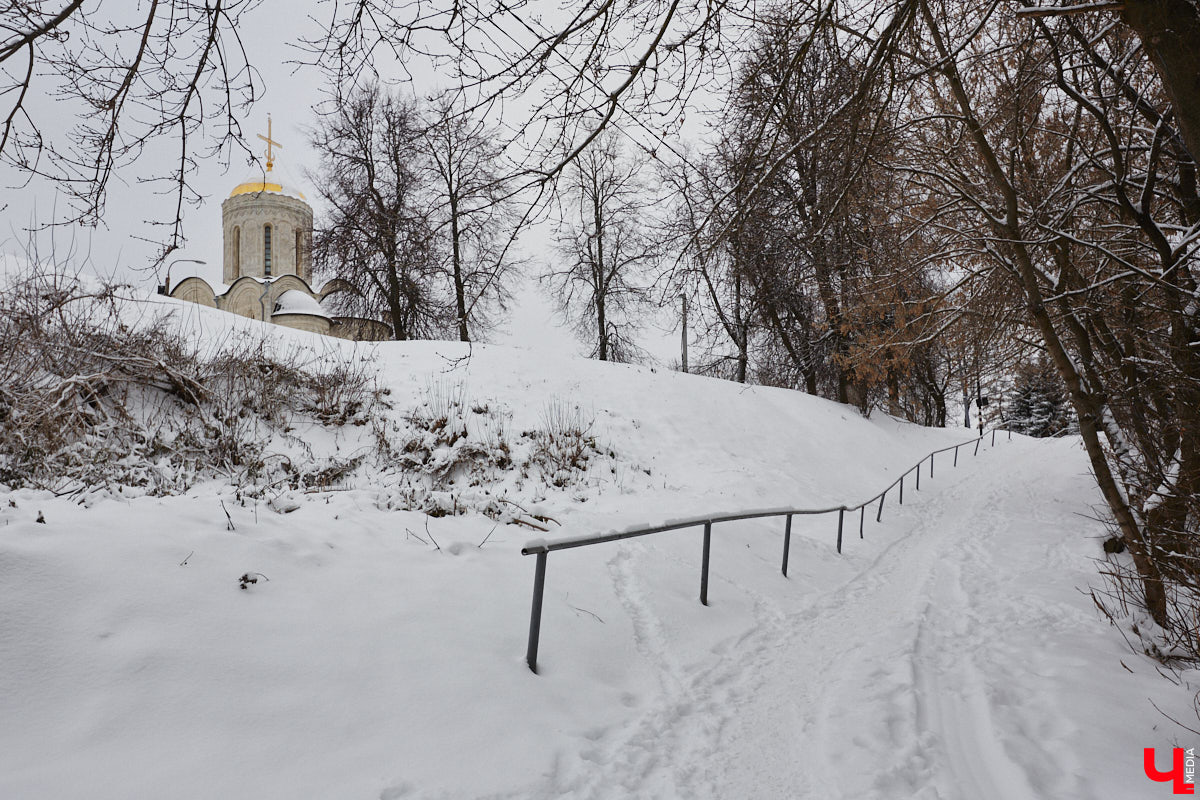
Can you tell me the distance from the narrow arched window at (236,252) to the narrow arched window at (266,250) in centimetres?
180

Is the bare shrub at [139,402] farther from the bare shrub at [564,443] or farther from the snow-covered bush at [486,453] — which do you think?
the bare shrub at [564,443]

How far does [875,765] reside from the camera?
9.80 feet

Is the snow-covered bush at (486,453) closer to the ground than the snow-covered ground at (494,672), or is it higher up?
higher up

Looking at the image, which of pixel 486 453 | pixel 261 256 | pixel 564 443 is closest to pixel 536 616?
pixel 486 453

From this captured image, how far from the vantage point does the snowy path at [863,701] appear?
287 centimetres

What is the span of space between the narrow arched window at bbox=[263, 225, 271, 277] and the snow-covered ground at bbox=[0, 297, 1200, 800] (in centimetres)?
3566

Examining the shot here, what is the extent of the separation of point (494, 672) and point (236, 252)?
135 feet

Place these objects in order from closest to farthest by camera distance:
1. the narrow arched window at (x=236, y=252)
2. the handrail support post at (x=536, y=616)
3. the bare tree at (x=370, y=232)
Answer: the handrail support post at (x=536, y=616) < the bare tree at (x=370, y=232) < the narrow arched window at (x=236, y=252)

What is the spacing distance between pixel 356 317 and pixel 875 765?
23.2 meters

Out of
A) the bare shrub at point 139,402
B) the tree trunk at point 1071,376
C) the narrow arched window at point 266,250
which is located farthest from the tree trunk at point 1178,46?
the narrow arched window at point 266,250

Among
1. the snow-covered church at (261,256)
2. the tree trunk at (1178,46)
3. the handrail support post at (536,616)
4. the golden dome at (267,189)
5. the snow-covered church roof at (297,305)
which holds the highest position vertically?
the golden dome at (267,189)

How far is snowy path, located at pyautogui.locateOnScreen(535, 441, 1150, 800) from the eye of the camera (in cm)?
287

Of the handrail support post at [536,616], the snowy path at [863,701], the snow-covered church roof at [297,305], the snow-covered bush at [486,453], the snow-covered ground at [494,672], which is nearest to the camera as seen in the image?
Answer: the snow-covered ground at [494,672]

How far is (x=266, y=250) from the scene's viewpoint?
36.1 m
